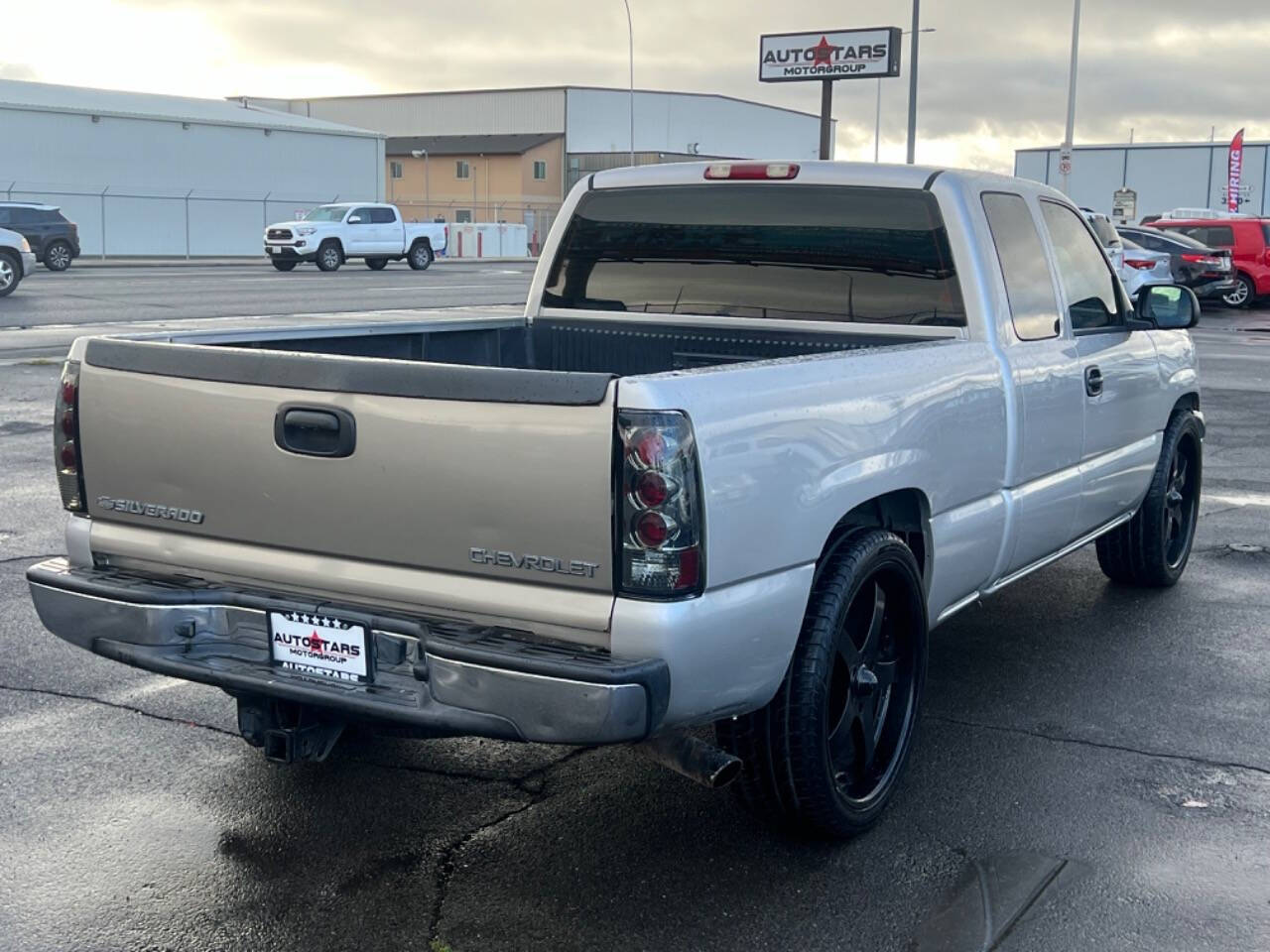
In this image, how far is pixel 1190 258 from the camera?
93.0 ft

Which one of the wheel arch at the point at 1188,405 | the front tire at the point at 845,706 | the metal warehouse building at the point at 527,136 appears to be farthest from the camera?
the metal warehouse building at the point at 527,136

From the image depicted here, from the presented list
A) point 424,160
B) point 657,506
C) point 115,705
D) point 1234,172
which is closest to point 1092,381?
point 657,506

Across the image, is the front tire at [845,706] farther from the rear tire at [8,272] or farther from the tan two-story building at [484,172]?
the tan two-story building at [484,172]

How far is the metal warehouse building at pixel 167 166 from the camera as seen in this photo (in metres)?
45.6

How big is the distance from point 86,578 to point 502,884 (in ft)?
4.60

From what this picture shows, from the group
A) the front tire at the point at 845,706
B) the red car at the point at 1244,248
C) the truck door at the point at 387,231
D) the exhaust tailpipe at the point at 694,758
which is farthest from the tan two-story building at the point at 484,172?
the exhaust tailpipe at the point at 694,758

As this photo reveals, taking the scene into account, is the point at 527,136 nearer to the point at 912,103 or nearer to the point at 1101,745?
the point at 912,103

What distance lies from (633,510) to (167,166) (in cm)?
4997

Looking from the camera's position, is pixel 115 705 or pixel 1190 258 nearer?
pixel 115 705

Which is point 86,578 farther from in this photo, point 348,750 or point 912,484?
point 912,484

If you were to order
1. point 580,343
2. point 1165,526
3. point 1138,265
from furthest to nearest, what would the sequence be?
1. point 1138,265
2. point 1165,526
3. point 580,343

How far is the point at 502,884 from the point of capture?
388 cm

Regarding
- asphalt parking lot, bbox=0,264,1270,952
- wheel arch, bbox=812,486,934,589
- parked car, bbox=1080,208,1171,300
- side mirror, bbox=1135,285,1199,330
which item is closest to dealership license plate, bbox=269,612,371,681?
asphalt parking lot, bbox=0,264,1270,952

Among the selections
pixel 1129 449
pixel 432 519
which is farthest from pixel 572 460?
pixel 1129 449
